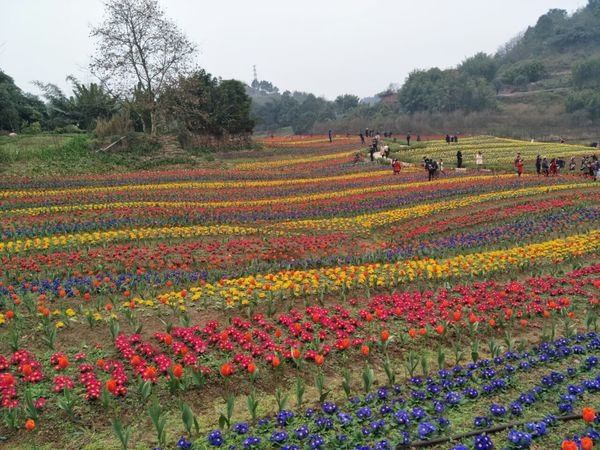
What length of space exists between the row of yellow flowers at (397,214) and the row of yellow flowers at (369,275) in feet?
20.6

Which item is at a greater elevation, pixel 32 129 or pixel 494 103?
pixel 494 103

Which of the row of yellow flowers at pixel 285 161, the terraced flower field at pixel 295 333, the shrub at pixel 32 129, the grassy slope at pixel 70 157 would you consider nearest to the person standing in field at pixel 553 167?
the terraced flower field at pixel 295 333

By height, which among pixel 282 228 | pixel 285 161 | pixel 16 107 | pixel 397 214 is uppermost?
pixel 16 107

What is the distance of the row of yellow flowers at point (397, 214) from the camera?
59.9ft

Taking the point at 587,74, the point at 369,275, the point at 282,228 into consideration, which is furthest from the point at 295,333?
the point at 587,74

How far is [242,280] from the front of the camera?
9.71 meters

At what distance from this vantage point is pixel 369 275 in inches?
422

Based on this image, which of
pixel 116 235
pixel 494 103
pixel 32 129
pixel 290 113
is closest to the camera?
pixel 116 235

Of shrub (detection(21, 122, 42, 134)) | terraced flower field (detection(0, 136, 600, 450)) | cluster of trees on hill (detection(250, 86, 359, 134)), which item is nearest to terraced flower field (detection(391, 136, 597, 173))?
terraced flower field (detection(0, 136, 600, 450))

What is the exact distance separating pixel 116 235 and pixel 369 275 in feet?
29.8

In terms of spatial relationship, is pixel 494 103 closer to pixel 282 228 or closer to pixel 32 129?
pixel 32 129

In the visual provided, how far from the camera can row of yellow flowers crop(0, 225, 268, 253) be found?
13250mm

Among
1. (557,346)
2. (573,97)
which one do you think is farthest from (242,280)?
(573,97)

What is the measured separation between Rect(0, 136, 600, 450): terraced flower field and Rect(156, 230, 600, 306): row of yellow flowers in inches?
Result: 2.5
